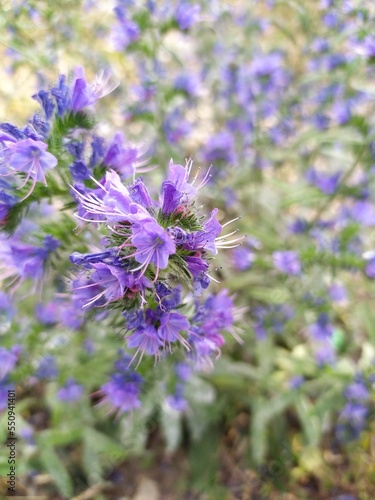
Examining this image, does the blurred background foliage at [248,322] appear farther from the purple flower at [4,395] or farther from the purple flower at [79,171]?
the purple flower at [79,171]

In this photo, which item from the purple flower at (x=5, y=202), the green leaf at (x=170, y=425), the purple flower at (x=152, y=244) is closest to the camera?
the purple flower at (x=152, y=244)

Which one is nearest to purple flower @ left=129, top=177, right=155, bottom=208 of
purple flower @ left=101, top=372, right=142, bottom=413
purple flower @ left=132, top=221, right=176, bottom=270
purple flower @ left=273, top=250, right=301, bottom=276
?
purple flower @ left=132, top=221, right=176, bottom=270

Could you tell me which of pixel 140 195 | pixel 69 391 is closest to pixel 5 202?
pixel 140 195

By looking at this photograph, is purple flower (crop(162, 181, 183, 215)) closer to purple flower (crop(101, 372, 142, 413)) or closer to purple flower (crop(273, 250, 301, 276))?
purple flower (crop(101, 372, 142, 413))

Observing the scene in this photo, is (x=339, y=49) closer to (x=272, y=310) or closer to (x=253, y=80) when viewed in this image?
(x=253, y=80)

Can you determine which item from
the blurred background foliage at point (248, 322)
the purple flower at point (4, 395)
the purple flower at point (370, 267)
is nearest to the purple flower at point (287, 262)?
the blurred background foliage at point (248, 322)

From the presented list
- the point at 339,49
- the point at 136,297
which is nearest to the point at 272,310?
the point at 136,297

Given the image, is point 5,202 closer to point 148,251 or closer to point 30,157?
point 30,157
